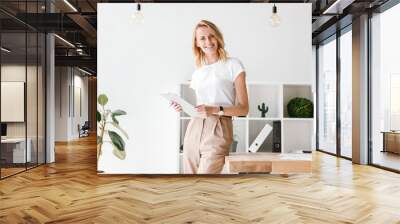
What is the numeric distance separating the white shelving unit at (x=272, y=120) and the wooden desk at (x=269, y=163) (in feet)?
0.29

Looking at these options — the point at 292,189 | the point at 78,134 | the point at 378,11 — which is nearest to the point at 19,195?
the point at 292,189

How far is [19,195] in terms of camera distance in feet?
15.9

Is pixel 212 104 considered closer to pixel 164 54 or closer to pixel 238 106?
pixel 238 106

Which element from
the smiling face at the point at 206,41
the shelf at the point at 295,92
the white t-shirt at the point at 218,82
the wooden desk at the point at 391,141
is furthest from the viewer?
the wooden desk at the point at 391,141

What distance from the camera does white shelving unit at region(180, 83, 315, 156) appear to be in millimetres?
5539

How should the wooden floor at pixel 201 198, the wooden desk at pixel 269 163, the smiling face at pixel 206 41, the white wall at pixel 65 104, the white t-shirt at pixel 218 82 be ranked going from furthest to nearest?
1. the white wall at pixel 65 104
2. the wooden desk at pixel 269 163
3. the smiling face at pixel 206 41
4. the white t-shirt at pixel 218 82
5. the wooden floor at pixel 201 198

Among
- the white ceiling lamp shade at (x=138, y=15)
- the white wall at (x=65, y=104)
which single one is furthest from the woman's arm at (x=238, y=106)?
the white wall at (x=65, y=104)

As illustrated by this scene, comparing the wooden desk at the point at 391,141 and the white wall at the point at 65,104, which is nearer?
the wooden desk at the point at 391,141

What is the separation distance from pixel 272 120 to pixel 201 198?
1.70 m

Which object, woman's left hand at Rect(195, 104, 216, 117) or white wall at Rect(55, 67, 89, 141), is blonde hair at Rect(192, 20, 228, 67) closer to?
woman's left hand at Rect(195, 104, 216, 117)

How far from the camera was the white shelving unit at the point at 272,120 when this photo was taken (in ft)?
18.2

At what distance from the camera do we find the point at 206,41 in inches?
213

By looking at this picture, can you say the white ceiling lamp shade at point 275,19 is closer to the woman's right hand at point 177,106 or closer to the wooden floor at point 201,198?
the woman's right hand at point 177,106

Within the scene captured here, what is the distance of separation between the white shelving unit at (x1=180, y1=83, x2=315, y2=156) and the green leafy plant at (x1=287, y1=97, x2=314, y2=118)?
6 cm
